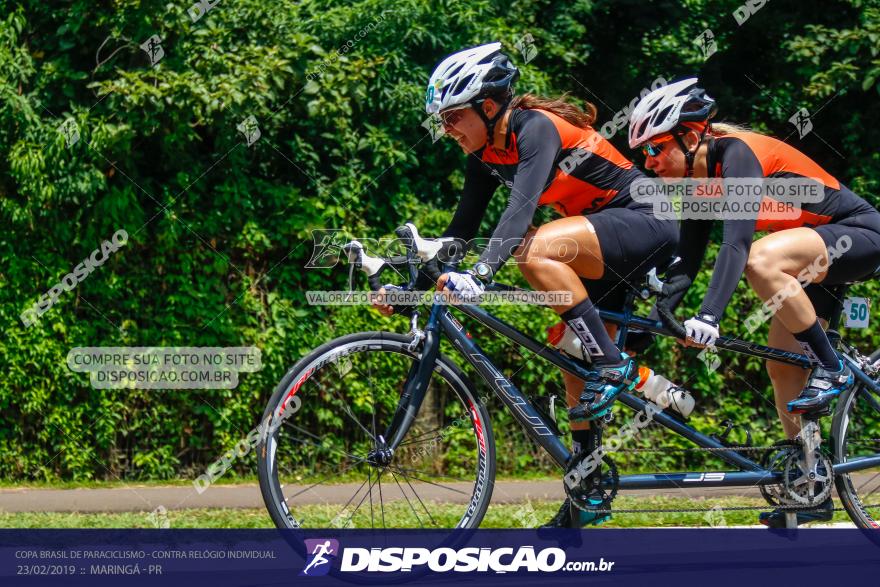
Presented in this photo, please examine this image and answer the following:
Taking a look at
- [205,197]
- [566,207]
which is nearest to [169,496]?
[205,197]

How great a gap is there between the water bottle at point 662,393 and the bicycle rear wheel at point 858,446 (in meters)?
0.82

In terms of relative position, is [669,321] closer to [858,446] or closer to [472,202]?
[472,202]

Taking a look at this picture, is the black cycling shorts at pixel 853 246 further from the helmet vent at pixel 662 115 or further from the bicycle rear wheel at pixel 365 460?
the bicycle rear wheel at pixel 365 460

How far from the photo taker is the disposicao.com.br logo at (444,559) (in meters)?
4.48

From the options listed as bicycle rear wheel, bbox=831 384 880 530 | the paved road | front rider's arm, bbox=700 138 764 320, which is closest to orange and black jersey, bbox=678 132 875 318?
front rider's arm, bbox=700 138 764 320

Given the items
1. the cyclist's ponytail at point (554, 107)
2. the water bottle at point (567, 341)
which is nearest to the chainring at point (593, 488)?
the water bottle at point (567, 341)

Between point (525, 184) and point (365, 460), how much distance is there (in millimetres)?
1353

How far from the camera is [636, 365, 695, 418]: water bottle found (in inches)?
198

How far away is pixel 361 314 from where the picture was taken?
7.93 metres

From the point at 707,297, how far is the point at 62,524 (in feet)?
11.7

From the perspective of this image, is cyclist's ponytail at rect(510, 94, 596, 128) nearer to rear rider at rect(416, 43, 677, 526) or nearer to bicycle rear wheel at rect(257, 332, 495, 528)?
rear rider at rect(416, 43, 677, 526)

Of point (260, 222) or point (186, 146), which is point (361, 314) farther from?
point (186, 146)

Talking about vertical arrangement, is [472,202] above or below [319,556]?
above

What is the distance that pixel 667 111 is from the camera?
494 centimetres
